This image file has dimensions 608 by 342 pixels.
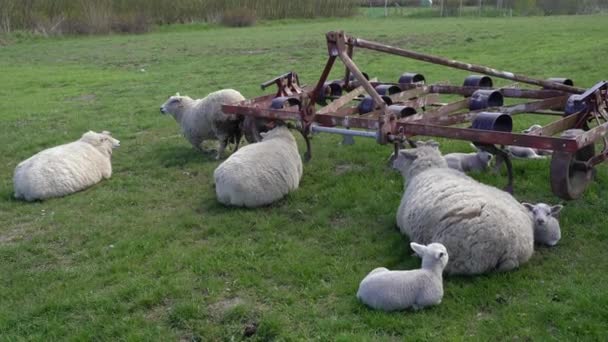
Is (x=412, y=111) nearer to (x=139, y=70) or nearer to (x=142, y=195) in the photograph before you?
(x=142, y=195)

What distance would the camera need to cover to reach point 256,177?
6473 mm

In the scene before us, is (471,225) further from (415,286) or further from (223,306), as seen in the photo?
(223,306)

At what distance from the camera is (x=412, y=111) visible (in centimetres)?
658

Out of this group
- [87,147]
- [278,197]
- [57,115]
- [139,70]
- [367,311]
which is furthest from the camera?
[139,70]

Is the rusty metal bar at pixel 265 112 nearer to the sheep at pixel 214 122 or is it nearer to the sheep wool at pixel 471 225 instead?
the sheep at pixel 214 122

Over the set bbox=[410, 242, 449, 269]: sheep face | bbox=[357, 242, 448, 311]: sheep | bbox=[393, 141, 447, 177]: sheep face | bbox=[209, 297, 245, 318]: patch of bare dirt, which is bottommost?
bbox=[209, 297, 245, 318]: patch of bare dirt

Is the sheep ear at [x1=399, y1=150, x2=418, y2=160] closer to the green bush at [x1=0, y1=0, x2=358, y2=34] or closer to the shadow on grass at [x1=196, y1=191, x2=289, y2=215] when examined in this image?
the shadow on grass at [x1=196, y1=191, x2=289, y2=215]

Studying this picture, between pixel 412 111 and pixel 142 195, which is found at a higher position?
pixel 412 111

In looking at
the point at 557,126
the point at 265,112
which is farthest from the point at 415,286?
the point at 265,112

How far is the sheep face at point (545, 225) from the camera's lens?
5.13 metres

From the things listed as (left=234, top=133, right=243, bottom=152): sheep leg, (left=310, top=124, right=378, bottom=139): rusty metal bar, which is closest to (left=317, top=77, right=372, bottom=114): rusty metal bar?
(left=310, top=124, right=378, bottom=139): rusty metal bar

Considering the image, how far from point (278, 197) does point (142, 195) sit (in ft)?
6.12

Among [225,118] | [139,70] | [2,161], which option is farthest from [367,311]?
[139,70]

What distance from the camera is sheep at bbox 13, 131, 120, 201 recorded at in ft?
24.1
